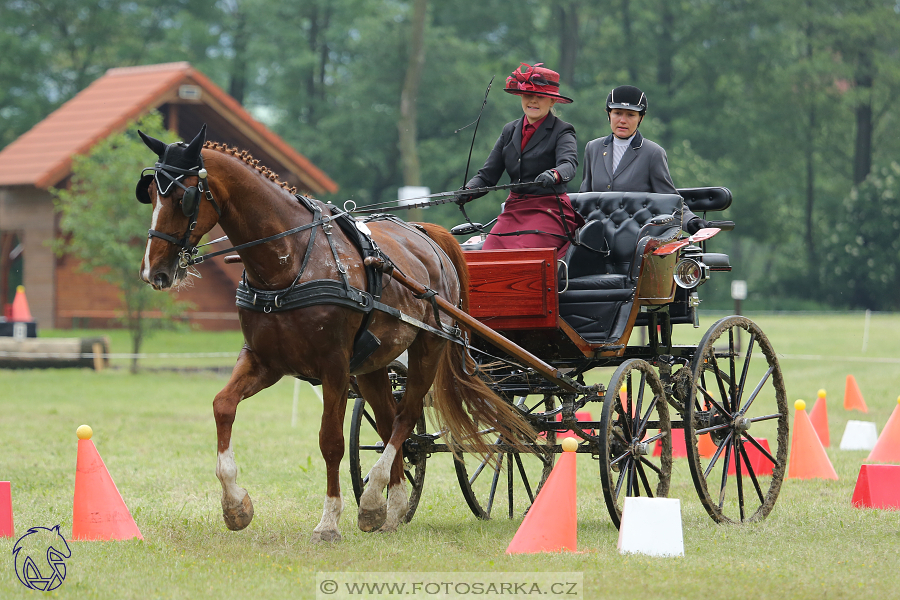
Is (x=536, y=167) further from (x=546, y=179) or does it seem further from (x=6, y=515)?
(x=6, y=515)

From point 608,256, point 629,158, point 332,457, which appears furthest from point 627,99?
point 332,457

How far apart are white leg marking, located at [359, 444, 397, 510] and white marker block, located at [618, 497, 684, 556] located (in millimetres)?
1358

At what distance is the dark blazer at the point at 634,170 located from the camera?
7.72 m

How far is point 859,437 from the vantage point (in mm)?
10578

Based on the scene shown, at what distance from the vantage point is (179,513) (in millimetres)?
7004

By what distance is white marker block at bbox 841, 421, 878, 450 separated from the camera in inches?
415

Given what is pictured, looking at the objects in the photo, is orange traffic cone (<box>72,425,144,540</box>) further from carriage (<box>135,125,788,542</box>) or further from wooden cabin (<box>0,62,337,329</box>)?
wooden cabin (<box>0,62,337,329</box>)

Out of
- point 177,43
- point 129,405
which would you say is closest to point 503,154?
point 129,405

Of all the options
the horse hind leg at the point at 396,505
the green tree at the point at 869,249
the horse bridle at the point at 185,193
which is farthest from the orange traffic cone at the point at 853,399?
the green tree at the point at 869,249

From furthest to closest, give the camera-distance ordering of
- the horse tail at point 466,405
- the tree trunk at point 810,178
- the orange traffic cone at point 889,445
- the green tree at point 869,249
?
the tree trunk at point 810,178
the green tree at point 869,249
the orange traffic cone at point 889,445
the horse tail at point 466,405

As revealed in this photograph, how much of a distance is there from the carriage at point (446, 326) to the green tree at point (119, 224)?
40.3ft

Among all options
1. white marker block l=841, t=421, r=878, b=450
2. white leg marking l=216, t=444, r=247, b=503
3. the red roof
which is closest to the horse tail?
white leg marking l=216, t=444, r=247, b=503

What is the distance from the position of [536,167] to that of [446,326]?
1.30 meters

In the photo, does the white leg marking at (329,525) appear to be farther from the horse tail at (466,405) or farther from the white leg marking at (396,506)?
the horse tail at (466,405)
